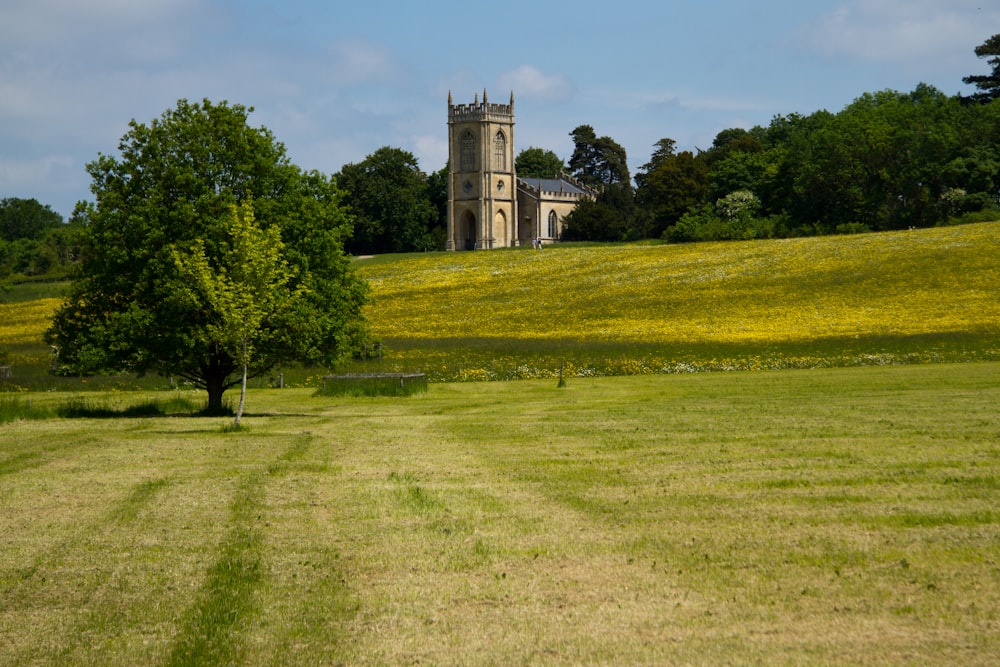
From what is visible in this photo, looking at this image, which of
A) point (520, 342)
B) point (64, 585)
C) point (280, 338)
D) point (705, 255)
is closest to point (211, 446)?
point (280, 338)

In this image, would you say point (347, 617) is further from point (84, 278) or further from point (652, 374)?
point (652, 374)

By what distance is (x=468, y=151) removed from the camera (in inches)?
6885

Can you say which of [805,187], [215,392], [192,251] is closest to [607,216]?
[805,187]

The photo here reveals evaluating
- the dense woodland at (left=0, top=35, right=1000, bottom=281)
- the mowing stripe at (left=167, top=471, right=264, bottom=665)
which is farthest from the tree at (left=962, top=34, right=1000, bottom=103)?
the mowing stripe at (left=167, top=471, right=264, bottom=665)

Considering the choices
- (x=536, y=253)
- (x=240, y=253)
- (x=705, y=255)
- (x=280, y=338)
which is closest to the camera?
(x=240, y=253)

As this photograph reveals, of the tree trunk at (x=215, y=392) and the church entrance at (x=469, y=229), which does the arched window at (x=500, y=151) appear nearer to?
the church entrance at (x=469, y=229)

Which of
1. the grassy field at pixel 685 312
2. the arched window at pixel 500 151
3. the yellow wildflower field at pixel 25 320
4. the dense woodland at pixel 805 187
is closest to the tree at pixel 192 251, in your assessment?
the grassy field at pixel 685 312

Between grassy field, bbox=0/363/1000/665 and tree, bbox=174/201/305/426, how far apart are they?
6566mm

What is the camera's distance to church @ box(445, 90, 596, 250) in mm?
171125

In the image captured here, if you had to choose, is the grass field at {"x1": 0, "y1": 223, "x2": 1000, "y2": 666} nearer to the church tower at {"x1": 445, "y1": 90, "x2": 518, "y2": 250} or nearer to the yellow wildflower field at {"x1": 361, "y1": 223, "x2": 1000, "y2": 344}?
the yellow wildflower field at {"x1": 361, "y1": 223, "x2": 1000, "y2": 344}

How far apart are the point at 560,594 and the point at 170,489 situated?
32.2ft

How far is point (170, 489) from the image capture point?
765 inches

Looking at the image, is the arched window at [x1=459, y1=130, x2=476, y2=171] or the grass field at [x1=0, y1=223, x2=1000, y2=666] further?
the arched window at [x1=459, y1=130, x2=476, y2=171]

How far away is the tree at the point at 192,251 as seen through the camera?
3722cm
